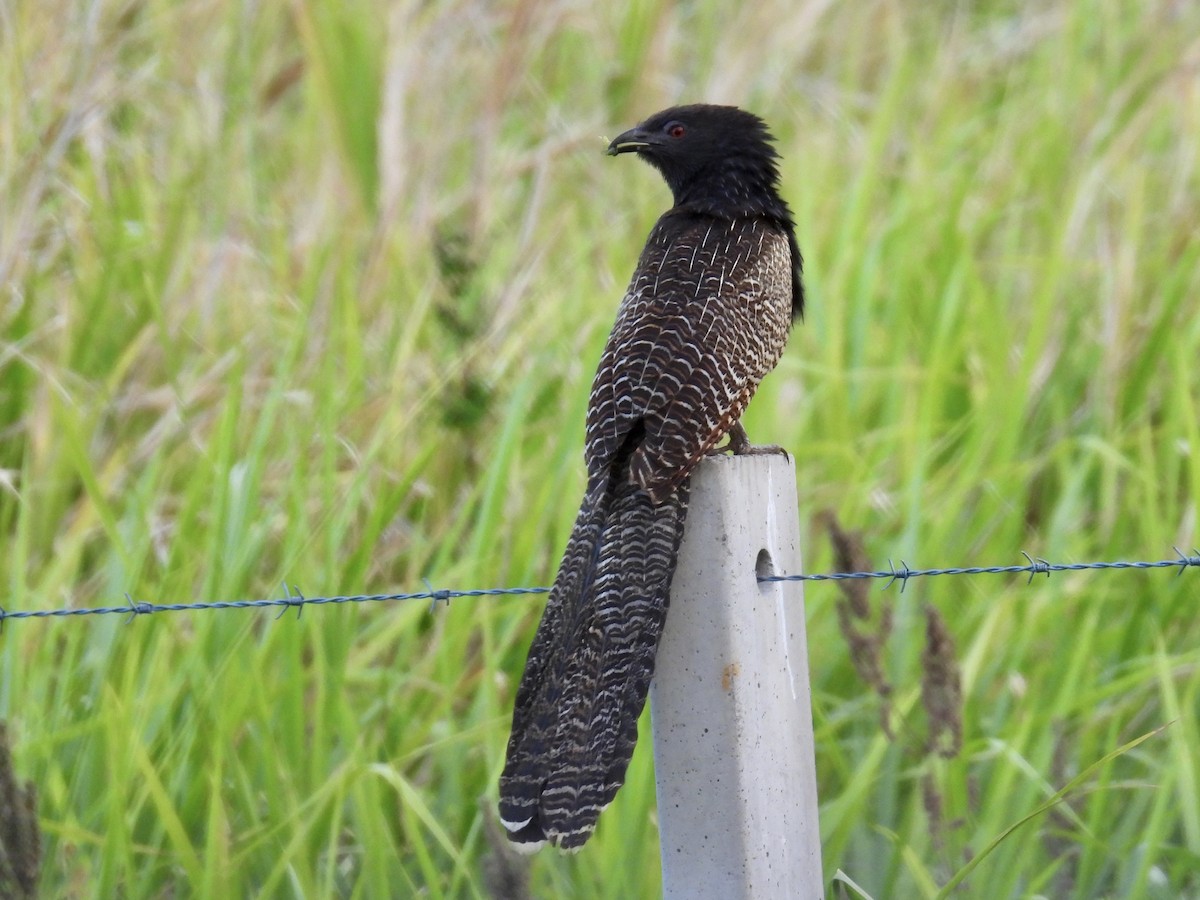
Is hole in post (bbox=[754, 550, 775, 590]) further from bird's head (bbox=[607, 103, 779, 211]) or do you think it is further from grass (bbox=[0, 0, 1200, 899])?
bird's head (bbox=[607, 103, 779, 211])

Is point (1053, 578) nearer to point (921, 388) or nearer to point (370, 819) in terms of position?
point (921, 388)

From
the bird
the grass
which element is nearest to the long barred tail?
the bird

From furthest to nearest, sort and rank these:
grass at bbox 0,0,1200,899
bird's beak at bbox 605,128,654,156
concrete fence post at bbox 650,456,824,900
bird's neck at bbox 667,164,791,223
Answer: bird's beak at bbox 605,128,654,156, bird's neck at bbox 667,164,791,223, grass at bbox 0,0,1200,899, concrete fence post at bbox 650,456,824,900

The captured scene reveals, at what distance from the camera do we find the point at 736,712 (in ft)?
6.36

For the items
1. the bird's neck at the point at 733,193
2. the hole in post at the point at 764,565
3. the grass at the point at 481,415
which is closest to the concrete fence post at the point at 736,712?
the hole in post at the point at 764,565

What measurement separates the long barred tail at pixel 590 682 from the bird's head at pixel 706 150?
4.57 ft

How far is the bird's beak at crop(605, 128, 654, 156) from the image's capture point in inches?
134

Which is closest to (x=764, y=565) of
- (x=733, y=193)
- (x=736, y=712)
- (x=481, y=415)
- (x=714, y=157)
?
(x=736, y=712)

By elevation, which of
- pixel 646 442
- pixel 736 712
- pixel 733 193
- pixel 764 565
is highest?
pixel 733 193

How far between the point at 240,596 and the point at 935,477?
78.5 inches

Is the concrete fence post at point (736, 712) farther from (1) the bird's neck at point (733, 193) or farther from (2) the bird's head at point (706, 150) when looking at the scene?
(2) the bird's head at point (706, 150)

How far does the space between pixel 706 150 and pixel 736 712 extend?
1.78 m

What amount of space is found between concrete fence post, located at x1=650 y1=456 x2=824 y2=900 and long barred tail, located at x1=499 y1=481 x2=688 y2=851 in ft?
0.15

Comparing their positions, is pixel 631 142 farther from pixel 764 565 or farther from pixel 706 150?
pixel 764 565
